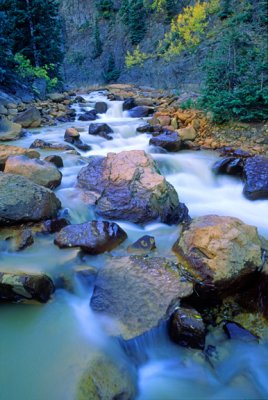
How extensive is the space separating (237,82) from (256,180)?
4537mm

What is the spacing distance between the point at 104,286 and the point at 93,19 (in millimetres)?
45517

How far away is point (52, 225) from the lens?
13.8ft

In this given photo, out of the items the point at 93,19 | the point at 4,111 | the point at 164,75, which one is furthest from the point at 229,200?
the point at 93,19


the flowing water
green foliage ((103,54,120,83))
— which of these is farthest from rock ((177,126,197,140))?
green foliage ((103,54,120,83))

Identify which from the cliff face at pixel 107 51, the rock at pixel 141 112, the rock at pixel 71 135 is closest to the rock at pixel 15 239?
the rock at pixel 71 135

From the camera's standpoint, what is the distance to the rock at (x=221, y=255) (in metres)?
3.20

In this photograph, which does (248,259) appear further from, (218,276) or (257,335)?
(257,335)

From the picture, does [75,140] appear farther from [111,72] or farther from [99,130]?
[111,72]

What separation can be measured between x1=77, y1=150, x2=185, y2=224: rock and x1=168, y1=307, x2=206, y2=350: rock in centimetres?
192

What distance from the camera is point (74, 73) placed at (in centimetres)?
3922

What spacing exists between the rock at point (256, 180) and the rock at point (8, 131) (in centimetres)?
638

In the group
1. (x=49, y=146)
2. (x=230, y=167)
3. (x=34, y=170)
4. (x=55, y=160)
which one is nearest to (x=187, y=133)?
(x=230, y=167)

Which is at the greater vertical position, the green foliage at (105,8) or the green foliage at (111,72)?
the green foliage at (105,8)

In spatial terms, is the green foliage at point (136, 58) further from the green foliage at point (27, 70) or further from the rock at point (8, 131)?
the rock at point (8, 131)
